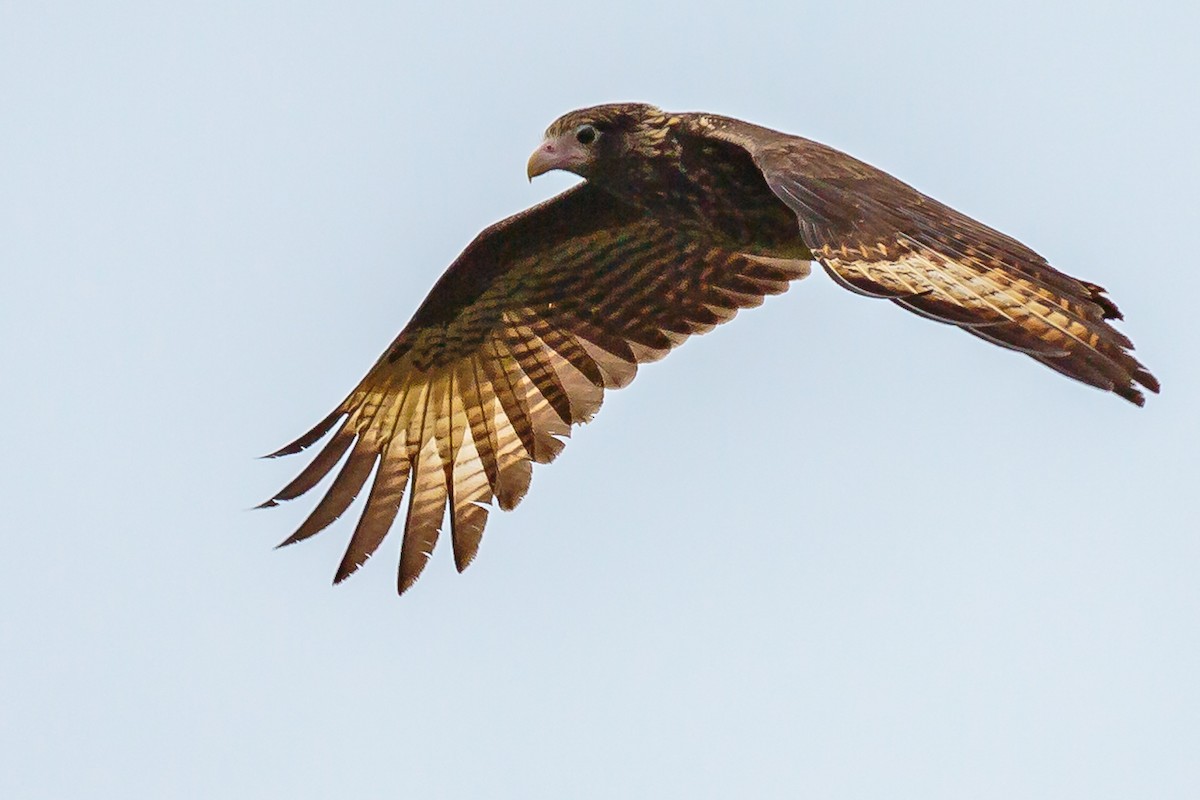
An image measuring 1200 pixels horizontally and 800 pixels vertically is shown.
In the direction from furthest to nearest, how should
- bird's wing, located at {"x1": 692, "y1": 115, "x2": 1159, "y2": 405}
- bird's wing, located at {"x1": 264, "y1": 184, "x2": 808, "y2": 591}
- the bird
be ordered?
1. bird's wing, located at {"x1": 264, "y1": 184, "x2": 808, "y2": 591}
2. the bird
3. bird's wing, located at {"x1": 692, "y1": 115, "x2": 1159, "y2": 405}

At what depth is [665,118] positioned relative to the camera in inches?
400

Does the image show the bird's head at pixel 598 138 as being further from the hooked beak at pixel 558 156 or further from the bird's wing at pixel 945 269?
the bird's wing at pixel 945 269

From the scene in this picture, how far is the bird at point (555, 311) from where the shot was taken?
10164 mm

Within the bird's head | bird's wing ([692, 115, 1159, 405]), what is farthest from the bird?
bird's wing ([692, 115, 1159, 405])

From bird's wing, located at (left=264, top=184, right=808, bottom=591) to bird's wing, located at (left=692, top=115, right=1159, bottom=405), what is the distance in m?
1.77

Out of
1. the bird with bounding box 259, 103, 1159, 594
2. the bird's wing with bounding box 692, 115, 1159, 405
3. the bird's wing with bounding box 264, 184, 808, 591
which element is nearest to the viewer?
the bird's wing with bounding box 692, 115, 1159, 405

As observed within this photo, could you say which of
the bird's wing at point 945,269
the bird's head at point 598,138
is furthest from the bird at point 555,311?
the bird's wing at point 945,269

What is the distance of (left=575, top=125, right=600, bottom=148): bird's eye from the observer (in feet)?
33.6

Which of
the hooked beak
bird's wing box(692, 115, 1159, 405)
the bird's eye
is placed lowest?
bird's wing box(692, 115, 1159, 405)

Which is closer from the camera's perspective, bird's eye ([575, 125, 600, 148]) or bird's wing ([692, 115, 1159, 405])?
bird's wing ([692, 115, 1159, 405])

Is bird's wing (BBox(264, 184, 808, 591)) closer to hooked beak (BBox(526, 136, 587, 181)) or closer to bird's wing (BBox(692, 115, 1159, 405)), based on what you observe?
hooked beak (BBox(526, 136, 587, 181))

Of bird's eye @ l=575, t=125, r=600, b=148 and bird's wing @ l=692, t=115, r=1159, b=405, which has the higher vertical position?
bird's eye @ l=575, t=125, r=600, b=148

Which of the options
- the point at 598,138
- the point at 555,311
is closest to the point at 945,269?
the point at 598,138

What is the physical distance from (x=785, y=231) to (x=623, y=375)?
4.65ft
